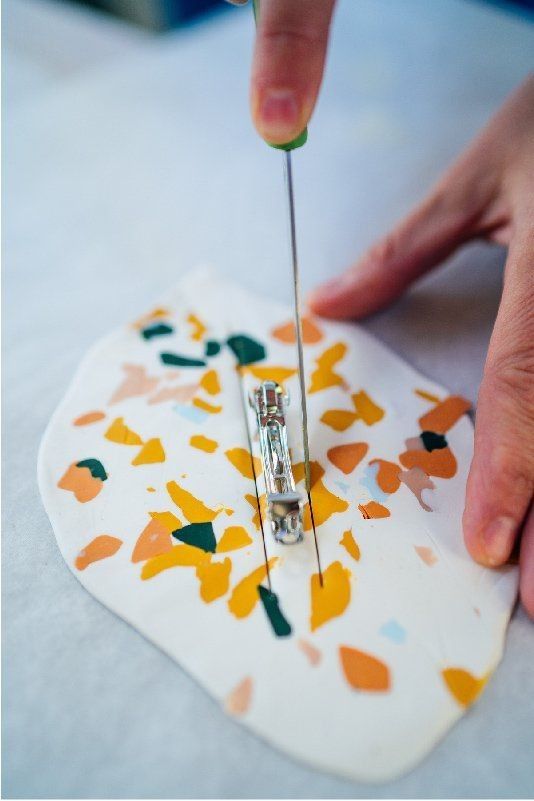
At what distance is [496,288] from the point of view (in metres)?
0.81

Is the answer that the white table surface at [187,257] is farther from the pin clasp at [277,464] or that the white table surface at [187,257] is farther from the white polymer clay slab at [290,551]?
the pin clasp at [277,464]

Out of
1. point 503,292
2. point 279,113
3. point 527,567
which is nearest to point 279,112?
point 279,113

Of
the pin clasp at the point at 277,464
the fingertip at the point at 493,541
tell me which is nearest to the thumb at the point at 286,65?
the pin clasp at the point at 277,464

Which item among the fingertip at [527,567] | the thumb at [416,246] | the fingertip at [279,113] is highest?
the fingertip at [279,113]

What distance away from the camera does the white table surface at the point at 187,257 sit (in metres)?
0.46

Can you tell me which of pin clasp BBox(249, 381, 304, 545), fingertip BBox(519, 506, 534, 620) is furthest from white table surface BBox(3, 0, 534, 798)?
pin clasp BBox(249, 381, 304, 545)

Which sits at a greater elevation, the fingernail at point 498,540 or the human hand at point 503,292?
the human hand at point 503,292

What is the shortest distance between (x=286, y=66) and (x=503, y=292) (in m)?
0.28

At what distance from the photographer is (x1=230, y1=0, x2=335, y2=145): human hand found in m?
0.52

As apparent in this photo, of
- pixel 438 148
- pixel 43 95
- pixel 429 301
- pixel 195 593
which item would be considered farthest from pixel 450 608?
pixel 43 95

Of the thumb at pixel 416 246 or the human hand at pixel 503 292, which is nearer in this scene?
the human hand at pixel 503 292

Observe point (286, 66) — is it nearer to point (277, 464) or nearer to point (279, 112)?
point (279, 112)

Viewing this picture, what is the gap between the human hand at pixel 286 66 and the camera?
1.72ft

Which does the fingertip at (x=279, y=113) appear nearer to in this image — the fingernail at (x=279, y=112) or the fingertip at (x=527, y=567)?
the fingernail at (x=279, y=112)
